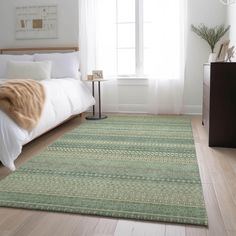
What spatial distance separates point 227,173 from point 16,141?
1.53 metres

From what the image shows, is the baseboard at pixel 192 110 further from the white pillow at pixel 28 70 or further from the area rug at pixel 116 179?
the white pillow at pixel 28 70

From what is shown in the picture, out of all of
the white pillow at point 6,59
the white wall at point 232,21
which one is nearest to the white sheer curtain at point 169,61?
the white wall at point 232,21

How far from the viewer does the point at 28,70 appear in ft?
12.5

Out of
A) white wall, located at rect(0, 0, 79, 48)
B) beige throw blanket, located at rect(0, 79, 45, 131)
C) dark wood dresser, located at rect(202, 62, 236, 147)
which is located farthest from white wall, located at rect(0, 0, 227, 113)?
beige throw blanket, located at rect(0, 79, 45, 131)

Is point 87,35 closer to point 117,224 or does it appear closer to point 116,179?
point 116,179

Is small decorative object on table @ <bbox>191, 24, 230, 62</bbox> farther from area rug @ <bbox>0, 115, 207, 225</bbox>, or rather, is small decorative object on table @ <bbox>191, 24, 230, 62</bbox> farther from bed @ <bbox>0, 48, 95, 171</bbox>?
bed @ <bbox>0, 48, 95, 171</bbox>

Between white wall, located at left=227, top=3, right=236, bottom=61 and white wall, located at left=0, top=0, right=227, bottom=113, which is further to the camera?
white wall, located at left=0, top=0, right=227, bottom=113

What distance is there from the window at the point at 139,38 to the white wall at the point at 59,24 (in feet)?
1.50

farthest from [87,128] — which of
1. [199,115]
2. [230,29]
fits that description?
[230,29]

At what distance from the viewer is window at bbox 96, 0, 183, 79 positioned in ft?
13.7

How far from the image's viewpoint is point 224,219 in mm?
1457

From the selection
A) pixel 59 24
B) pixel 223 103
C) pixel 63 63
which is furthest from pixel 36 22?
pixel 223 103

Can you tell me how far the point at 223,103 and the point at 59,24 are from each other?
9.73 ft

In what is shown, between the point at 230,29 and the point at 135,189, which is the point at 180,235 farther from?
the point at 230,29
